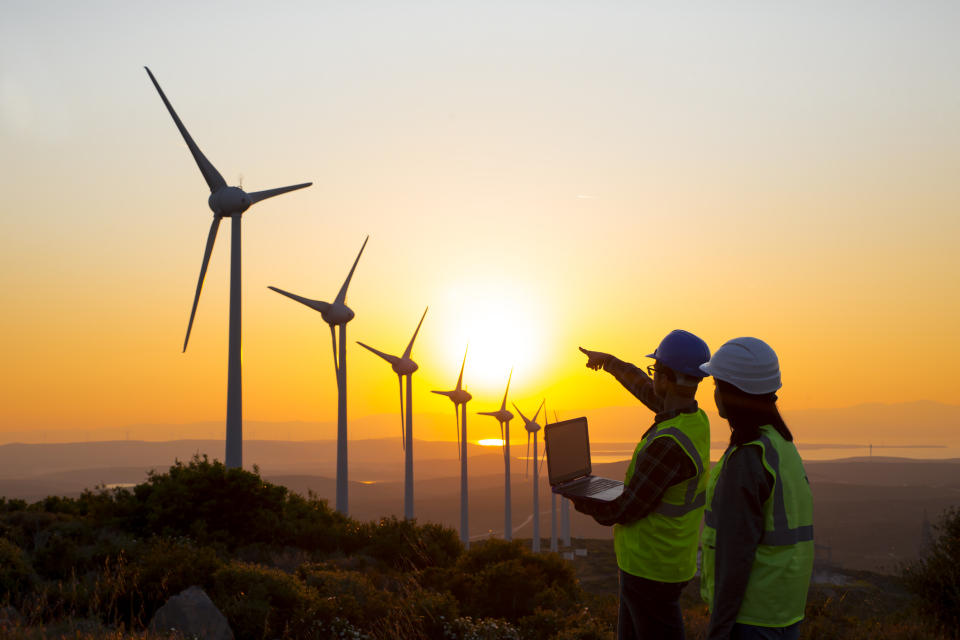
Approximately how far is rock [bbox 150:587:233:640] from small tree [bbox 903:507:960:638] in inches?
652

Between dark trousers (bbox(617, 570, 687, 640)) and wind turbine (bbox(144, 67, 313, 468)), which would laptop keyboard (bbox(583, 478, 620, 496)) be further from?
wind turbine (bbox(144, 67, 313, 468))

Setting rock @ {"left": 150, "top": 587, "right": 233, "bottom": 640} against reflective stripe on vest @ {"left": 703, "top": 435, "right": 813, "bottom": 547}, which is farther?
rock @ {"left": 150, "top": 587, "right": 233, "bottom": 640}

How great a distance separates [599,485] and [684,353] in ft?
4.13

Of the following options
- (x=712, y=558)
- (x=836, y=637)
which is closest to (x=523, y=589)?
(x=836, y=637)

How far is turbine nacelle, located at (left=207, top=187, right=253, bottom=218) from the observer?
112ft

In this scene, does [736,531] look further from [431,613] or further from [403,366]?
[403,366]

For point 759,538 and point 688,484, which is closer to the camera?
point 759,538

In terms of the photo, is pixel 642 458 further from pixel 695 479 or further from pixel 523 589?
pixel 523 589

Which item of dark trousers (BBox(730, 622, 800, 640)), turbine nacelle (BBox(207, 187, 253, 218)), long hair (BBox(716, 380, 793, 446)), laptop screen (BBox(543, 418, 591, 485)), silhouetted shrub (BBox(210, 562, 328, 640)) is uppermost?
turbine nacelle (BBox(207, 187, 253, 218))

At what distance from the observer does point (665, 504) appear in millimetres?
5438

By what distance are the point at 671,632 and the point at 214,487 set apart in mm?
18323

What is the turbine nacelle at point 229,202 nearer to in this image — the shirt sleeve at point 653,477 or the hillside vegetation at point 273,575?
the hillside vegetation at point 273,575

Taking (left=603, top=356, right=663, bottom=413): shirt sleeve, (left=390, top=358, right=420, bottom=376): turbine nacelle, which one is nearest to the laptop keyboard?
(left=603, top=356, right=663, bottom=413): shirt sleeve

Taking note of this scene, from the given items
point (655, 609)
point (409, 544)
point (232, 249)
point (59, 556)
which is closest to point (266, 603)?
point (59, 556)
